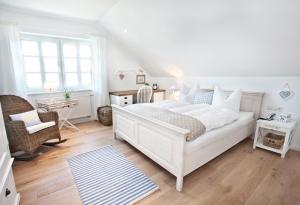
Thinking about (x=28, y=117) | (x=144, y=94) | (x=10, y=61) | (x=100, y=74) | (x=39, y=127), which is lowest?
(x=39, y=127)

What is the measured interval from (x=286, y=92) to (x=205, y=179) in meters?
2.05

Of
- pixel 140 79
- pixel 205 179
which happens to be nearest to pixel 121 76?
pixel 140 79

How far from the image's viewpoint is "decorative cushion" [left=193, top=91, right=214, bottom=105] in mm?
3037

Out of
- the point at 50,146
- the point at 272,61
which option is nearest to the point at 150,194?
the point at 50,146

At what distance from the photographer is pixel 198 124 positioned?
1932mm

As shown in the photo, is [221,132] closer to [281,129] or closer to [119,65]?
[281,129]

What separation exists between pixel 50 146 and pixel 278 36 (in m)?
3.72

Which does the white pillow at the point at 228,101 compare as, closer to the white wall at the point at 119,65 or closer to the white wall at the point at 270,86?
the white wall at the point at 270,86

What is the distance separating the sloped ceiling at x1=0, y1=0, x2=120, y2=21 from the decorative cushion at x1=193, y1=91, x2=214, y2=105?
2285 mm

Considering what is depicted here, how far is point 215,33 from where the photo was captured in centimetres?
240

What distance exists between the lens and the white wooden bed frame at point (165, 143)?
5.55 ft

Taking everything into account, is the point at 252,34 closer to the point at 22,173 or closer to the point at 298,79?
the point at 298,79

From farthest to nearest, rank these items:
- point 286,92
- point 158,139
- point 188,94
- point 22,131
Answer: point 188,94
point 286,92
point 22,131
point 158,139

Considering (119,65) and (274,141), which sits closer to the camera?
(274,141)
